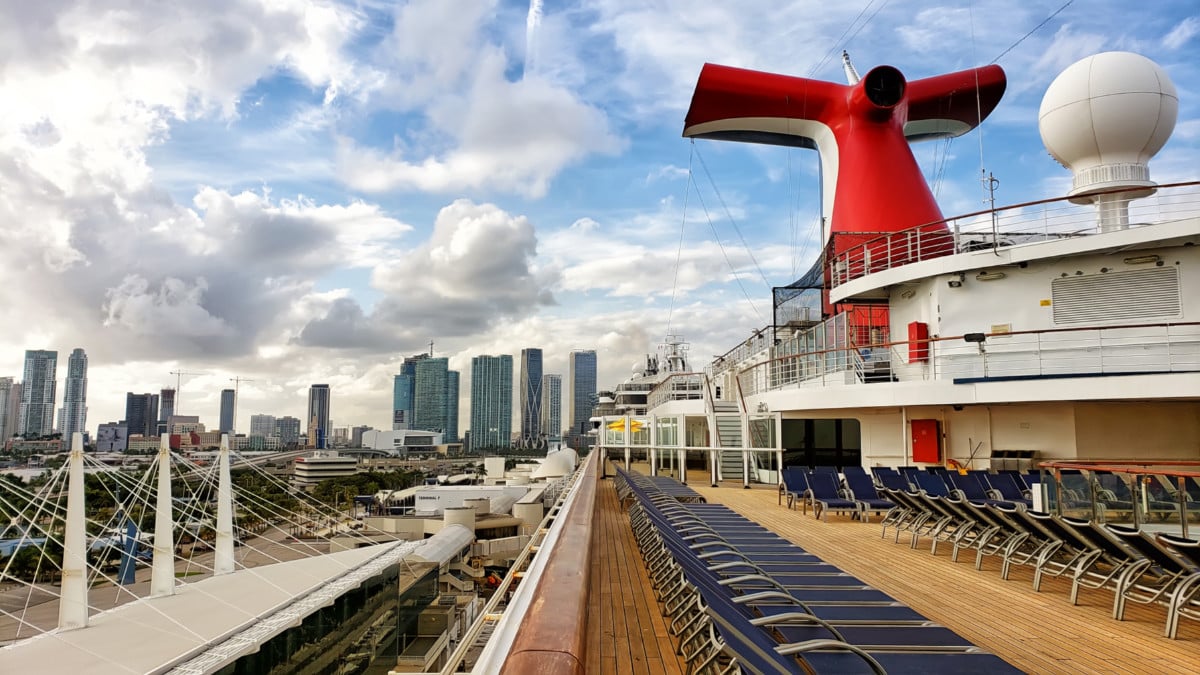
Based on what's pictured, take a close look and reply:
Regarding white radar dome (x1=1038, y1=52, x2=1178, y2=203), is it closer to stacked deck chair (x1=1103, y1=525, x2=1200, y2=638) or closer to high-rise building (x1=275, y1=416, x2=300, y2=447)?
stacked deck chair (x1=1103, y1=525, x2=1200, y2=638)

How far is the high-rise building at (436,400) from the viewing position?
629 ft

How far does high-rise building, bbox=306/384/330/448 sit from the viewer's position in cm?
18350

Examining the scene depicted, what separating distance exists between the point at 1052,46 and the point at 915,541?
47.0 feet

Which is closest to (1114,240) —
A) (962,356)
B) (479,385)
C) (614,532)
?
(962,356)

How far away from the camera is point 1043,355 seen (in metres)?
10.4

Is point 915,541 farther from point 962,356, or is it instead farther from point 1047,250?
point 1047,250

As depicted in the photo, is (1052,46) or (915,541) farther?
(1052,46)

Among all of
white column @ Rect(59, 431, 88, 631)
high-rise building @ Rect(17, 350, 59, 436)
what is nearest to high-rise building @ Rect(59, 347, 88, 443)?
high-rise building @ Rect(17, 350, 59, 436)

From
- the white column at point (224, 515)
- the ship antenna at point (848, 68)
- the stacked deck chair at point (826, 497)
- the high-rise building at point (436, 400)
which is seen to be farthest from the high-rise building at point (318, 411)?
the stacked deck chair at point (826, 497)

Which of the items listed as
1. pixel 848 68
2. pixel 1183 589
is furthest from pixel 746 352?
pixel 1183 589

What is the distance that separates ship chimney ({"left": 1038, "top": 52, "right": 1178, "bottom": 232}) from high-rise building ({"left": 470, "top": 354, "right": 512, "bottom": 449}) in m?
179

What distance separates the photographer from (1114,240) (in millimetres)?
9938

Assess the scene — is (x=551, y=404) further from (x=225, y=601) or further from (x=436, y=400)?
(x=225, y=601)

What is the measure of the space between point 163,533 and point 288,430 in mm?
170674
